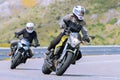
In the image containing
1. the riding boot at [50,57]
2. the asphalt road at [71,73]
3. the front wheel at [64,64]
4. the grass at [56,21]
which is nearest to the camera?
the asphalt road at [71,73]

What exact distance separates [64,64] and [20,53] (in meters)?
4.96

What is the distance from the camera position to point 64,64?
1454cm

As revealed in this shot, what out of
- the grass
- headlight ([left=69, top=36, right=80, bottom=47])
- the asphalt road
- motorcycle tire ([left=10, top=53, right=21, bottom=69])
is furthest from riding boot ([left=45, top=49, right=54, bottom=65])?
the grass

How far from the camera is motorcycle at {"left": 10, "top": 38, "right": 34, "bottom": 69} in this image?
19.0m

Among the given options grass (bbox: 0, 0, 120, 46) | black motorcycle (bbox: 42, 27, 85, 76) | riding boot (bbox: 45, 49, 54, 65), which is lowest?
grass (bbox: 0, 0, 120, 46)

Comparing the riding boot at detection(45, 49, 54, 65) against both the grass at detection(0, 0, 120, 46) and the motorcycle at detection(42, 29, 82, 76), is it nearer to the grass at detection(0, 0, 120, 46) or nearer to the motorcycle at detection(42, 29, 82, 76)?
the motorcycle at detection(42, 29, 82, 76)

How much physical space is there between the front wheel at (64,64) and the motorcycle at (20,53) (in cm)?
440

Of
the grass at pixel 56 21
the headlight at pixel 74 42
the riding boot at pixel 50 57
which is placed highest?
the headlight at pixel 74 42

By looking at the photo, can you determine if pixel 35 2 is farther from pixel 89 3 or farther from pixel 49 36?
pixel 49 36

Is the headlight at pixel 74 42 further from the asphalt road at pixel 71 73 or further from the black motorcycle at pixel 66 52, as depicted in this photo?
the asphalt road at pixel 71 73

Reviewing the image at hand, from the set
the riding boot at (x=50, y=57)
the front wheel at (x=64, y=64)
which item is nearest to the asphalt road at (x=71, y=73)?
the front wheel at (x=64, y=64)

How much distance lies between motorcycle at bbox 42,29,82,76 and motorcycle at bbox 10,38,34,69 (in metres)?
4.02

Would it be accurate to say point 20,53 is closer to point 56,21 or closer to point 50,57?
point 50,57

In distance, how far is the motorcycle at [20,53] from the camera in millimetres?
19047
